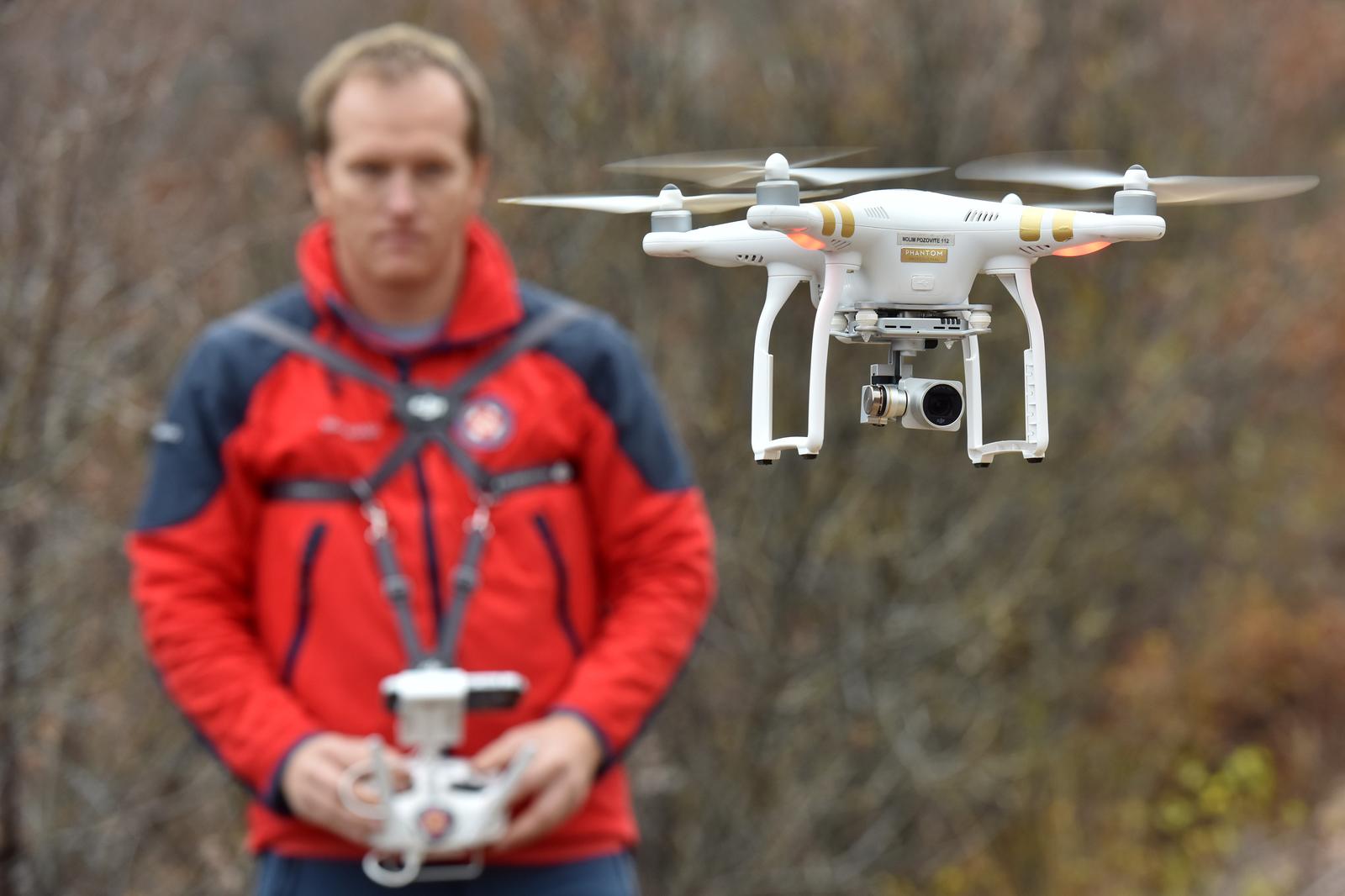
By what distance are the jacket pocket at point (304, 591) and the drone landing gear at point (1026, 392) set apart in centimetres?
353

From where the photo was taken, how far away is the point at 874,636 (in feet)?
31.6

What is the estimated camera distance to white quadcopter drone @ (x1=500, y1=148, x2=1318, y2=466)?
1689 millimetres

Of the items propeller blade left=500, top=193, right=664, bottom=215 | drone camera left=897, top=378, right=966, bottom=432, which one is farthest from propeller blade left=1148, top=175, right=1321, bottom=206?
propeller blade left=500, top=193, right=664, bottom=215

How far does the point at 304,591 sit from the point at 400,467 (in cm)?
42

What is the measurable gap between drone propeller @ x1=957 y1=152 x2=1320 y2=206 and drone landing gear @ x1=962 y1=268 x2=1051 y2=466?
100mm

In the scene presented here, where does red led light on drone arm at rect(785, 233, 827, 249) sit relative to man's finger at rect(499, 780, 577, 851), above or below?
above

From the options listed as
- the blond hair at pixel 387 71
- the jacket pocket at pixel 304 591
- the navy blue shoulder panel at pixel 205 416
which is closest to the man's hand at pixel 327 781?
the jacket pocket at pixel 304 591

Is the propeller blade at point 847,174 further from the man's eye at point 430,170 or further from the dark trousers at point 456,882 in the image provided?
the dark trousers at point 456,882

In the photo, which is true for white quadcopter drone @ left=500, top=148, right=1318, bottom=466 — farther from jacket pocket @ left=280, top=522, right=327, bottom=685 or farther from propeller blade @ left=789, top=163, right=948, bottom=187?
jacket pocket @ left=280, top=522, right=327, bottom=685

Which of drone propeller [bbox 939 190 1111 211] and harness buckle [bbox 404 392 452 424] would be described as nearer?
drone propeller [bbox 939 190 1111 211]

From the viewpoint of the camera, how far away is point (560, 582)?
5254 mm

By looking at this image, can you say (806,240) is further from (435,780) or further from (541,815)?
(541,815)

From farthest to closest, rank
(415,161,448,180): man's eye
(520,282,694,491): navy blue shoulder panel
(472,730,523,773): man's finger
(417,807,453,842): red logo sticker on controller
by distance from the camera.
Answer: (520,282,694,491): navy blue shoulder panel < (472,730,523,773): man's finger < (417,807,453,842): red logo sticker on controller < (415,161,448,180): man's eye

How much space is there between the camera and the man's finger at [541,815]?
497 cm
